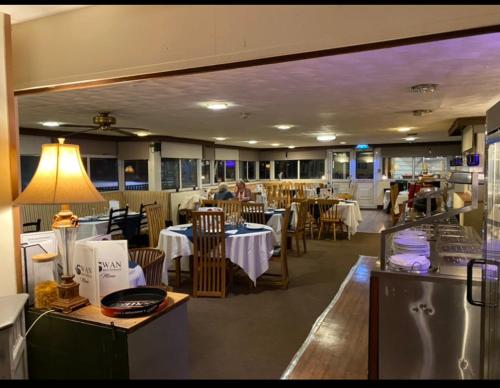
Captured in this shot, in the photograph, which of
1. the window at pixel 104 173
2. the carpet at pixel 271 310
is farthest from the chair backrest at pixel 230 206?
the window at pixel 104 173

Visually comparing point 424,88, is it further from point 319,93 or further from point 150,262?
point 150,262

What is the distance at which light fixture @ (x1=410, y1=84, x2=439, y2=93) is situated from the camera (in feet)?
9.35

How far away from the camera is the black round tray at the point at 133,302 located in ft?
5.18

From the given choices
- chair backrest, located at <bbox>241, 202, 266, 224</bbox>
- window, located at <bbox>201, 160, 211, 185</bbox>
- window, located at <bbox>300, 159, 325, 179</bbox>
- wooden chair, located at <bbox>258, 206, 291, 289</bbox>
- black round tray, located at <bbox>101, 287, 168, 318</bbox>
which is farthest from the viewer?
window, located at <bbox>300, 159, 325, 179</bbox>

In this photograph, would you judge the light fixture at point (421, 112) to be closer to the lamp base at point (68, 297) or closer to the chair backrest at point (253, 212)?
the chair backrest at point (253, 212)

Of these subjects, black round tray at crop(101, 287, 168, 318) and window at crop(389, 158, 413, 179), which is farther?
window at crop(389, 158, 413, 179)

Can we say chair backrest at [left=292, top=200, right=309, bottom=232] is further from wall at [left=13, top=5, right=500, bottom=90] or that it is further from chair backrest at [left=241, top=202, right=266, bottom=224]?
wall at [left=13, top=5, right=500, bottom=90]

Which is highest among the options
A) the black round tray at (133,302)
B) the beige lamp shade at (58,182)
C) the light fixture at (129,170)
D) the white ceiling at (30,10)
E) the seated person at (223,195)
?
the white ceiling at (30,10)

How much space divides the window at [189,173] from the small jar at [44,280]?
21.0 feet

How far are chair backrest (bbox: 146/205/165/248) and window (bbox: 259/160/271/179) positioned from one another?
8.22 m

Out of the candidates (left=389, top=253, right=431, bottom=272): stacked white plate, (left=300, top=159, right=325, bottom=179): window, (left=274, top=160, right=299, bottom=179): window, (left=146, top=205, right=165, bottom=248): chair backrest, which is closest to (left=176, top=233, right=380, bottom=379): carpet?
(left=146, top=205, right=165, bottom=248): chair backrest

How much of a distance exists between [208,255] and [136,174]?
452 cm

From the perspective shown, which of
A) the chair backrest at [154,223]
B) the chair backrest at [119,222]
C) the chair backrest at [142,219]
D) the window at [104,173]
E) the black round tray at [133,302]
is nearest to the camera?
the black round tray at [133,302]
